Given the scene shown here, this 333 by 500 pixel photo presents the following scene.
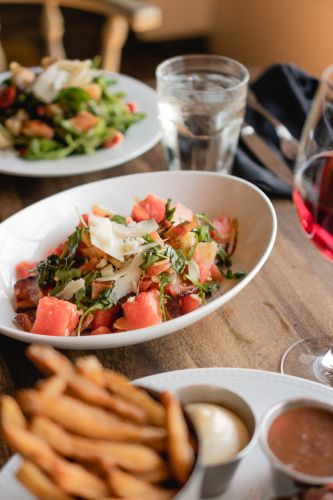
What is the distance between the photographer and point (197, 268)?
1321 mm

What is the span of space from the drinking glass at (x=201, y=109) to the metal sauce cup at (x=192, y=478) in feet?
3.64

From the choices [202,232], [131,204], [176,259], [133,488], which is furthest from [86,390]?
[131,204]

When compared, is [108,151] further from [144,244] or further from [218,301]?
[218,301]

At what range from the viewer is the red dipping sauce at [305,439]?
0.80m

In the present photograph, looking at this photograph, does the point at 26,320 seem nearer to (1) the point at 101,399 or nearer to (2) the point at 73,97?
(1) the point at 101,399

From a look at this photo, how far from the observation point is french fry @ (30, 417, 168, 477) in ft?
2.33

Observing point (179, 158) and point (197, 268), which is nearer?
point (197, 268)

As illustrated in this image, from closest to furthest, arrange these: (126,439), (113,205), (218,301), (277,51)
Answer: (126,439)
(218,301)
(113,205)
(277,51)

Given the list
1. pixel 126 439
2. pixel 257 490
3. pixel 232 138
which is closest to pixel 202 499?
pixel 257 490

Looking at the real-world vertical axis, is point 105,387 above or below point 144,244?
above

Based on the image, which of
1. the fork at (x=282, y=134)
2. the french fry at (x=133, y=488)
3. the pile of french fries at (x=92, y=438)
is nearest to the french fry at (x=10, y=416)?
the pile of french fries at (x=92, y=438)

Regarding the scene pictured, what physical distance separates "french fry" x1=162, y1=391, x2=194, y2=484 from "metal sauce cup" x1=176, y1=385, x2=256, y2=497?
0.06 meters

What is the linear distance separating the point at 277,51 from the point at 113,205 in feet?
10.5

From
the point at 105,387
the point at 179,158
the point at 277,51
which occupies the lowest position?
the point at 277,51
